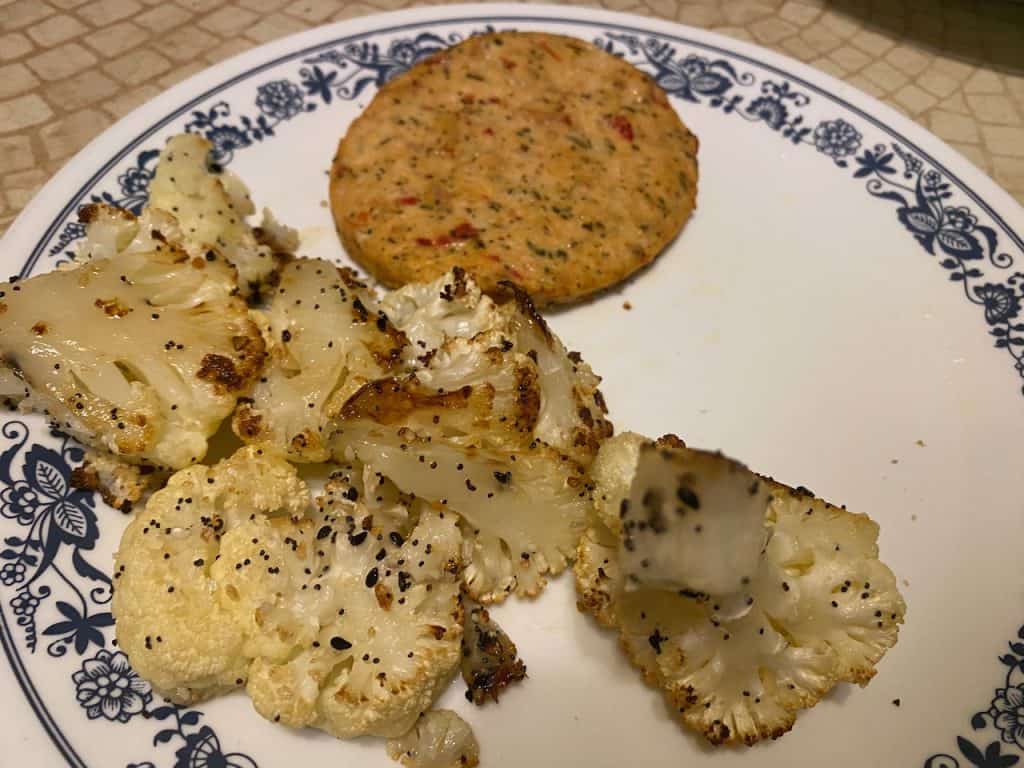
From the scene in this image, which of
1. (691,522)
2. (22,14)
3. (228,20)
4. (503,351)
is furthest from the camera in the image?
(228,20)

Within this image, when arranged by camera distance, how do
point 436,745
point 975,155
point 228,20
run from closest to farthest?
point 436,745, point 975,155, point 228,20

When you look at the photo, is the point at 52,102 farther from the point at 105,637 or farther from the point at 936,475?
the point at 936,475

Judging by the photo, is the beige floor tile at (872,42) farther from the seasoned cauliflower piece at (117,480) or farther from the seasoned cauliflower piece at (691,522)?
the seasoned cauliflower piece at (117,480)

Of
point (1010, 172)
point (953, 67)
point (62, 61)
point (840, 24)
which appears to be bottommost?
point (1010, 172)

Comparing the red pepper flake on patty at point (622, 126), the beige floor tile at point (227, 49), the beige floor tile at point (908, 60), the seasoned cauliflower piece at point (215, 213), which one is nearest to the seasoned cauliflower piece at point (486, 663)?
the seasoned cauliflower piece at point (215, 213)

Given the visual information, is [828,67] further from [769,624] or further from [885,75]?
[769,624]

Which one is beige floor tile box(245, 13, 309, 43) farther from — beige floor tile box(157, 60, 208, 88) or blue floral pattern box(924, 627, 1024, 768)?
blue floral pattern box(924, 627, 1024, 768)

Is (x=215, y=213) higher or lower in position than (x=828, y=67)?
higher

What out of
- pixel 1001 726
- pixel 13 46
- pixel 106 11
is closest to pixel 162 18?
pixel 106 11
